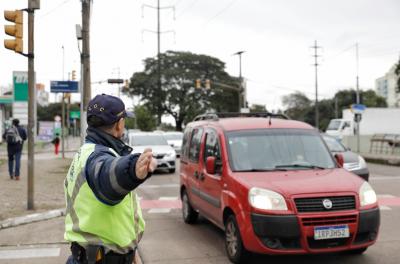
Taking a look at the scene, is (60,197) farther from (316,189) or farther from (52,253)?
(316,189)

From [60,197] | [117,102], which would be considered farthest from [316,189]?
[60,197]

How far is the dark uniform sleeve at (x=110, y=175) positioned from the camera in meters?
2.42

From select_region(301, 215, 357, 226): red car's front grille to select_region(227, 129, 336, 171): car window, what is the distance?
1.14 m

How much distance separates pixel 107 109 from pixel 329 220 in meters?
3.51

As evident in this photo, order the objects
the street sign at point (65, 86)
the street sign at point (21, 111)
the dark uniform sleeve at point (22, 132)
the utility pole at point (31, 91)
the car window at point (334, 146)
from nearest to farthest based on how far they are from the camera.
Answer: the utility pole at point (31, 91)
the street sign at point (21, 111)
the car window at point (334, 146)
the dark uniform sleeve at point (22, 132)
the street sign at point (65, 86)

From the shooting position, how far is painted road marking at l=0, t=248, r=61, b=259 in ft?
22.1

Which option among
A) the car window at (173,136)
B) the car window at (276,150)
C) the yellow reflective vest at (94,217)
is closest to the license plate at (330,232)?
the car window at (276,150)

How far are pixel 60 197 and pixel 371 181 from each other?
29.5 ft

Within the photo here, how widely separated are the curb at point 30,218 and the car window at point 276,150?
3905mm

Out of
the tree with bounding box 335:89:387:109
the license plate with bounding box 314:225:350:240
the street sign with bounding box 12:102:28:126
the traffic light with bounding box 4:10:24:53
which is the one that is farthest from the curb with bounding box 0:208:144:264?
the tree with bounding box 335:89:387:109

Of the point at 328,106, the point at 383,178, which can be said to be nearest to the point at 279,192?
the point at 383,178

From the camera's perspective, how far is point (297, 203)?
5.64 meters

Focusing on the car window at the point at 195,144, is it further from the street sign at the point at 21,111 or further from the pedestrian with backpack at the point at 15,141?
the pedestrian with backpack at the point at 15,141

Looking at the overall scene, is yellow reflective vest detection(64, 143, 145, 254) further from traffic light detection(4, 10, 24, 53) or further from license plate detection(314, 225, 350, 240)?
traffic light detection(4, 10, 24, 53)
